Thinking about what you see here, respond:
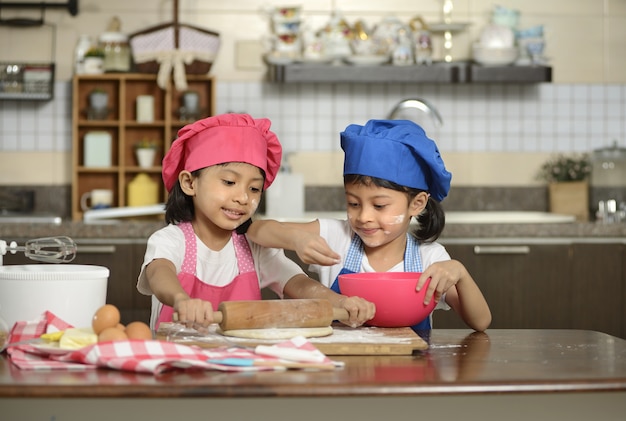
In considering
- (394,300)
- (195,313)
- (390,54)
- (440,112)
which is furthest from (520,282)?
(195,313)

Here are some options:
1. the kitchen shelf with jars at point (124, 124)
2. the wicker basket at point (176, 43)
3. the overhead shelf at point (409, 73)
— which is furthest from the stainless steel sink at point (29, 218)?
the overhead shelf at point (409, 73)

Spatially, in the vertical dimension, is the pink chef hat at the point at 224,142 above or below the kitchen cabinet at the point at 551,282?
above

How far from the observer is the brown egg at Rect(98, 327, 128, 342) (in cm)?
117

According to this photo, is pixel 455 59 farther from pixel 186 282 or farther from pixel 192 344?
pixel 192 344

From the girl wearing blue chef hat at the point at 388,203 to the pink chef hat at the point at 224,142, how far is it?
0.48 feet

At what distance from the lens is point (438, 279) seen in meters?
1.52

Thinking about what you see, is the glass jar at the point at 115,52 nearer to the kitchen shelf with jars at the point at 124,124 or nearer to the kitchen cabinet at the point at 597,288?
the kitchen shelf with jars at the point at 124,124

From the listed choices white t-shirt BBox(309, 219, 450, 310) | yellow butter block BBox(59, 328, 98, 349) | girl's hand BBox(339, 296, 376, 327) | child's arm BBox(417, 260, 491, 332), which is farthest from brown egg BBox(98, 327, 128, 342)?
white t-shirt BBox(309, 219, 450, 310)

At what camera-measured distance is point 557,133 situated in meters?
3.98

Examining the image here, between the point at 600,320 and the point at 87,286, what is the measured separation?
92.5 inches

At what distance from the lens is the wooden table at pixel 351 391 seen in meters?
1.01

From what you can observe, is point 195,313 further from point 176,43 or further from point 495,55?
point 495,55

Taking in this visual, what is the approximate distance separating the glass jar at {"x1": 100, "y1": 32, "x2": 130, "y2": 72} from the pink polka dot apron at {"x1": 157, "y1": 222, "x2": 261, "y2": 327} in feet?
6.74

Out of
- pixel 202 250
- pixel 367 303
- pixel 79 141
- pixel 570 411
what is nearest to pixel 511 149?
pixel 79 141
